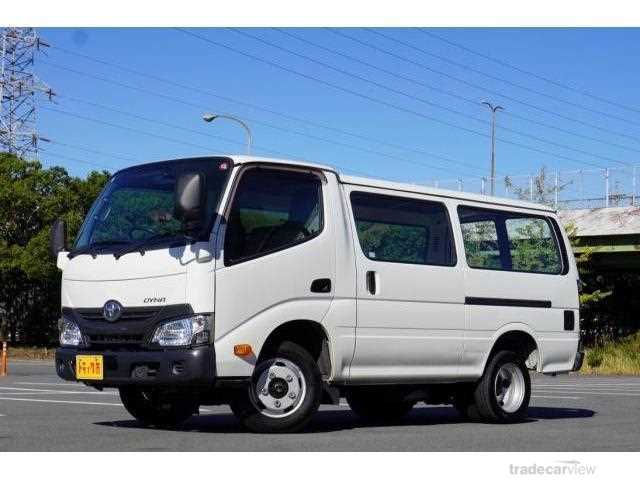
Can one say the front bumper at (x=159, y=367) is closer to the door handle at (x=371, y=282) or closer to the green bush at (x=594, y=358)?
the door handle at (x=371, y=282)

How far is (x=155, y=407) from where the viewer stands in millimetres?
11680

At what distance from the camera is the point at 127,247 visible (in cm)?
1058

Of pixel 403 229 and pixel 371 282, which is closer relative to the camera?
pixel 371 282

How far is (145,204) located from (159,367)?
65.3 inches

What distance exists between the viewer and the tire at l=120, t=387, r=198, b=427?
1159cm

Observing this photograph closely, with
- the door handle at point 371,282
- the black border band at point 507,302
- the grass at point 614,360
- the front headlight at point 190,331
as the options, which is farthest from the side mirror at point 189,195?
the grass at point 614,360

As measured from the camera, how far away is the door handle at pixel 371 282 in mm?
11319

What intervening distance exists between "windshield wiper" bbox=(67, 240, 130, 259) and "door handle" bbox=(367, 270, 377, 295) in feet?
7.71

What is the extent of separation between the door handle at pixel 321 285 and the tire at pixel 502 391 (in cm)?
258

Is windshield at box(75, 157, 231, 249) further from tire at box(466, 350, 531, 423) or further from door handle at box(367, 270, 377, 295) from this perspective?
tire at box(466, 350, 531, 423)

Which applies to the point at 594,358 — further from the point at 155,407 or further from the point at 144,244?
the point at 144,244

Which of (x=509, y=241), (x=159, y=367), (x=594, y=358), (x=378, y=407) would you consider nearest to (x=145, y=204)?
(x=159, y=367)

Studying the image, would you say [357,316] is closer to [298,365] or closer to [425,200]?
[298,365]

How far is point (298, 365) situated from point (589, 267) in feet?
135
